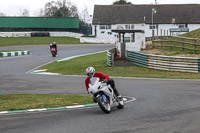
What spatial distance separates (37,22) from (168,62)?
193 feet

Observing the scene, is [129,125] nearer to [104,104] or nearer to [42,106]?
[104,104]

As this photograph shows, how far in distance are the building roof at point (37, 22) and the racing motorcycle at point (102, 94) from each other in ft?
238

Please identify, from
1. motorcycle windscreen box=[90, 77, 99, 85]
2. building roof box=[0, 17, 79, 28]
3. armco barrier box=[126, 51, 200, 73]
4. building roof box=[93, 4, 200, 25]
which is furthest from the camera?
building roof box=[0, 17, 79, 28]

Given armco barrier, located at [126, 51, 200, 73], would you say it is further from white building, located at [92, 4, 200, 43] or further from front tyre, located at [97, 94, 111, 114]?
white building, located at [92, 4, 200, 43]

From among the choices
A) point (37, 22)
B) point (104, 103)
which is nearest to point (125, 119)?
point (104, 103)

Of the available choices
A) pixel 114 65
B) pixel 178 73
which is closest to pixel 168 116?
pixel 178 73

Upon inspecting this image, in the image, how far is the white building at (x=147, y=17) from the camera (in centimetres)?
7781

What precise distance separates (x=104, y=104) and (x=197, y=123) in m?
2.82

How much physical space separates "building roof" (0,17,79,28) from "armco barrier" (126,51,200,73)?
54.4 metres

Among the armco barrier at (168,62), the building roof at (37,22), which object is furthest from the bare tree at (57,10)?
the armco barrier at (168,62)

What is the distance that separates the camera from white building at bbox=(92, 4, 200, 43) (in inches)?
3063

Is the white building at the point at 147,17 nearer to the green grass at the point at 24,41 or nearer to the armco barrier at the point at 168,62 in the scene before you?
the green grass at the point at 24,41

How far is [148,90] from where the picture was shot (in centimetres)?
1538

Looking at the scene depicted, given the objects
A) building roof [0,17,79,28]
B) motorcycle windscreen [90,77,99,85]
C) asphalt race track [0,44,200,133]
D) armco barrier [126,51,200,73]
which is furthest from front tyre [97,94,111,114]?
building roof [0,17,79,28]
